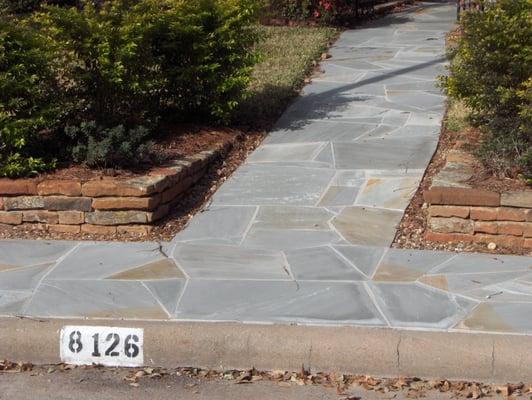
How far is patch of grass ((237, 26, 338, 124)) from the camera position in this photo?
9500 millimetres

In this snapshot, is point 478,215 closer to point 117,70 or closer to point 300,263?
point 300,263

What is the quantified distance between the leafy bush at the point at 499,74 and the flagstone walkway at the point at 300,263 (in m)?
0.84

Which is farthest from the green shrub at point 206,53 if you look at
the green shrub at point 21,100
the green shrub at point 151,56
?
the green shrub at point 21,100

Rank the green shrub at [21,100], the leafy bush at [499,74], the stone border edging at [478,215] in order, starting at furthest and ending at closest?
the green shrub at [21,100] < the leafy bush at [499,74] < the stone border edging at [478,215]

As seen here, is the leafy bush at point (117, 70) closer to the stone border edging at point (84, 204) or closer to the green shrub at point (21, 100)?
the green shrub at point (21, 100)

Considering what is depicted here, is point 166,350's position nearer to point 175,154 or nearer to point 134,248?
point 134,248

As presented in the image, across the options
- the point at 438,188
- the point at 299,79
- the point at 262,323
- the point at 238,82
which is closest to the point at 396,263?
the point at 438,188

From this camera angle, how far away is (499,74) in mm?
7000

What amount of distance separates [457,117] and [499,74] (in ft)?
6.59

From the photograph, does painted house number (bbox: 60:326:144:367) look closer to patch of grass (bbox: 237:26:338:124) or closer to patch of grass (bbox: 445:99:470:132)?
patch of grass (bbox: 237:26:338:124)

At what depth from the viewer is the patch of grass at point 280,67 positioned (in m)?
9.50

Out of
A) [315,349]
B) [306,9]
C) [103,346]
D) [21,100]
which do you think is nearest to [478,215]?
[315,349]

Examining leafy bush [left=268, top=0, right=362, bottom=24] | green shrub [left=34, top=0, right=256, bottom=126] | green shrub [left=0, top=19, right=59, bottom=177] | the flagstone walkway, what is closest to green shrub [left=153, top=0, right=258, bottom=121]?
green shrub [left=34, top=0, right=256, bottom=126]

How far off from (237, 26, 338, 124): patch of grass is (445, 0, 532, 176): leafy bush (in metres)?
2.28
